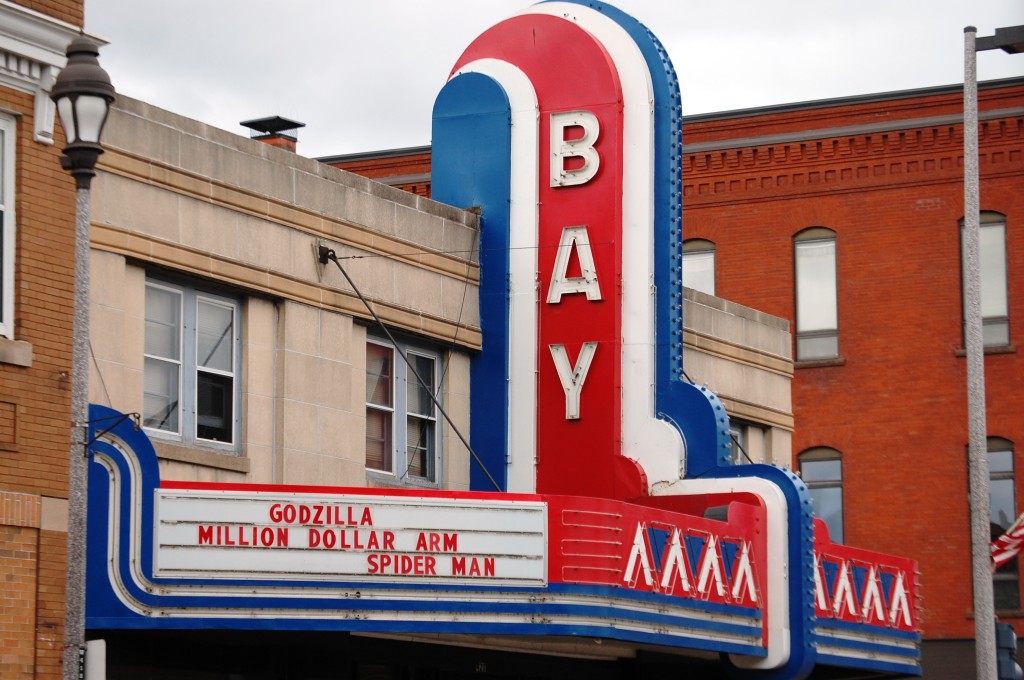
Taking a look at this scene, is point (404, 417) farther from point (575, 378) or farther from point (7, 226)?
point (7, 226)

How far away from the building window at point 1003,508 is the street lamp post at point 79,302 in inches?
1071

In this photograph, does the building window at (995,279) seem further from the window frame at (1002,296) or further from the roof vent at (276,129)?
the roof vent at (276,129)

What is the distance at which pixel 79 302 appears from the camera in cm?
1416

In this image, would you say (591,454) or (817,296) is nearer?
(591,454)

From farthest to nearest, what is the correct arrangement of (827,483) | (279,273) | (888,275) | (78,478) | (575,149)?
1. (827,483)
2. (888,275)
3. (575,149)
4. (279,273)
5. (78,478)

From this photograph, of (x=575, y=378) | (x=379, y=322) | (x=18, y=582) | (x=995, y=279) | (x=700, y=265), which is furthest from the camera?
(x=700, y=265)

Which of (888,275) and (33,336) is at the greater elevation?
(888,275)

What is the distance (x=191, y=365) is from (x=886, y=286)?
2213 centimetres

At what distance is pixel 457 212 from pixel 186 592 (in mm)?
8150

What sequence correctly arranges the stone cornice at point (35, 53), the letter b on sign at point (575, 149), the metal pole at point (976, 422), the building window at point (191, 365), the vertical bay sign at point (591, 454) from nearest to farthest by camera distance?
the stone cornice at point (35, 53), the vertical bay sign at point (591, 454), the building window at point (191, 365), the metal pole at point (976, 422), the letter b on sign at point (575, 149)

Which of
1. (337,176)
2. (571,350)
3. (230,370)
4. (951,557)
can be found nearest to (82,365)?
(230,370)

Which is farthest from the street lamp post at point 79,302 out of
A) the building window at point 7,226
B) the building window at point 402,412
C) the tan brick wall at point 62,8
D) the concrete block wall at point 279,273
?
the building window at point 402,412

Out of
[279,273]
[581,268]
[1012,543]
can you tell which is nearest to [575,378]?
[581,268]

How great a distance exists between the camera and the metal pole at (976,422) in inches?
933
